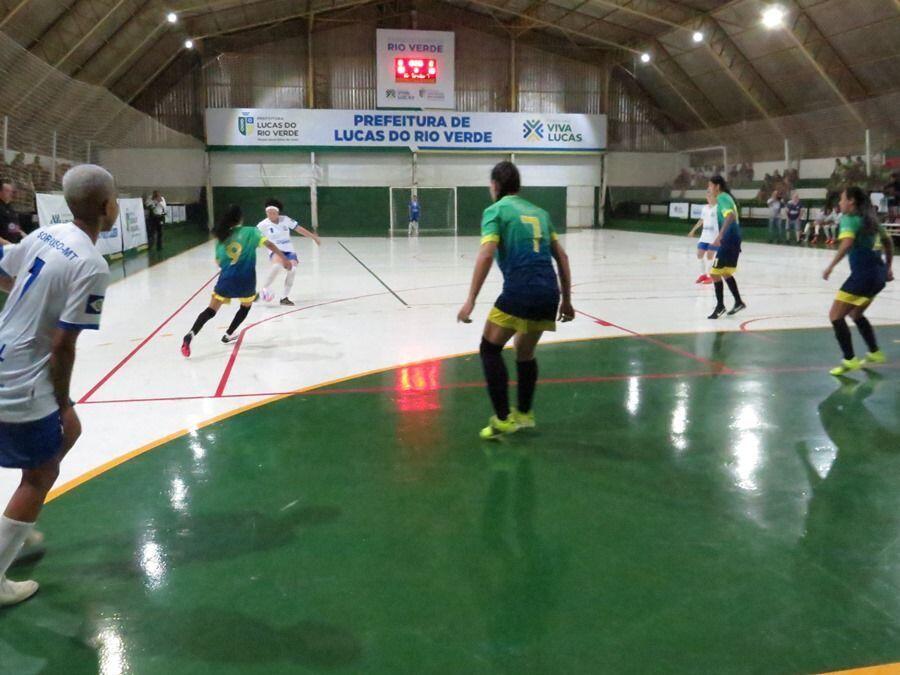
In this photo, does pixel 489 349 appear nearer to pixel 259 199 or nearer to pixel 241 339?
pixel 241 339

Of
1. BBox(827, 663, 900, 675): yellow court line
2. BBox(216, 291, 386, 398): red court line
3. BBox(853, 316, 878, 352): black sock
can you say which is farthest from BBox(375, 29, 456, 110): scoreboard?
BBox(827, 663, 900, 675): yellow court line

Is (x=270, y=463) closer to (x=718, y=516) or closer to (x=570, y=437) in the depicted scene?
(x=570, y=437)

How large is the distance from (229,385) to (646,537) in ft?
13.4

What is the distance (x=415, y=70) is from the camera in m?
33.6

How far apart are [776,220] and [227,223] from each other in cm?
2202

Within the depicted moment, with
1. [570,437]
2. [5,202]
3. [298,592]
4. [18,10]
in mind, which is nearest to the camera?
[298,592]

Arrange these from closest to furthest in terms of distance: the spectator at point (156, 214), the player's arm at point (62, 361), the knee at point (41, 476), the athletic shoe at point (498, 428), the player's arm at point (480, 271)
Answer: the player's arm at point (62, 361) < the knee at point (41, 476) < the player's arm at point (480, 271) < the athletic shoe at point (498, 428) < the spectator at point (156, 214)

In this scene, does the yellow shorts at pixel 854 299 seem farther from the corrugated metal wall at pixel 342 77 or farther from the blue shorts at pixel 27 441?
the corrugated metal wall at pixel 342 77

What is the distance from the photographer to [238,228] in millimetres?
7559

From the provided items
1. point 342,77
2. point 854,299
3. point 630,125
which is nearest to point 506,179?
point 854,299

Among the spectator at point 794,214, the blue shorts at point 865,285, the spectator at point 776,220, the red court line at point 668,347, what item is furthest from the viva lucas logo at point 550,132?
the blue shorts at point 865,285

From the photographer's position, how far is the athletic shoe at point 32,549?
338 cm

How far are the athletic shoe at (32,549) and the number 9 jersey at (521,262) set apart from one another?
275 cm

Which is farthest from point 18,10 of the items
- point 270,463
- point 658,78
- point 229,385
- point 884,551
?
point 658,78
